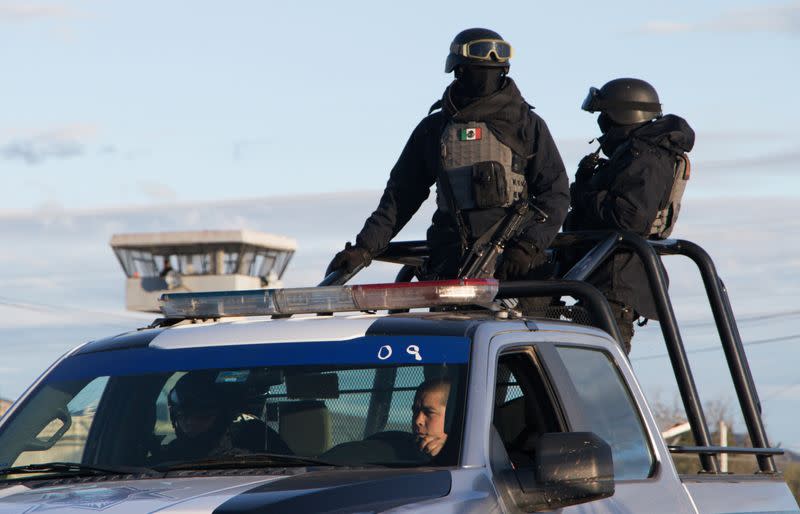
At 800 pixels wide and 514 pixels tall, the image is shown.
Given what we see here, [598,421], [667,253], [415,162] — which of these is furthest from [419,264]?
[598,421]

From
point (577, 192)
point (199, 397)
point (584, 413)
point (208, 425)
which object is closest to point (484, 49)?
point (577, 192)

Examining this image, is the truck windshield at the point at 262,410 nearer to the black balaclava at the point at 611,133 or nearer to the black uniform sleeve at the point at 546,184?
the black uniform sleeve at the point at 546,184

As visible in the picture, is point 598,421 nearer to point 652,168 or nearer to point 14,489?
point 14,489

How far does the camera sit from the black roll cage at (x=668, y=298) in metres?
6.32

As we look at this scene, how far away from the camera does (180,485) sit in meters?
4.16

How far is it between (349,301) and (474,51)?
8.33 feet

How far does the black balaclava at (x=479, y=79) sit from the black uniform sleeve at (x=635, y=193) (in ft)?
2.56

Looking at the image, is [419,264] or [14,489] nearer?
[14,489]

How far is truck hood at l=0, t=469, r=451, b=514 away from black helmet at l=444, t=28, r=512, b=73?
3.38 m

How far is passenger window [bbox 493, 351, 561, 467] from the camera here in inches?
200

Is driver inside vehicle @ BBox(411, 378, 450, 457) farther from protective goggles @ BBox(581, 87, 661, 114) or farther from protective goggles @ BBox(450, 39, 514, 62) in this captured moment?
protective goggles @ BBox(581, 87, 661, 114)

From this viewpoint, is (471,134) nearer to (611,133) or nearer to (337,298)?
(611,133)

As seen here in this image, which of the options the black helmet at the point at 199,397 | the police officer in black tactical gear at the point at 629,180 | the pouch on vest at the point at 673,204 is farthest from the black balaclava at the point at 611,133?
the black helmet at the point at 199,397

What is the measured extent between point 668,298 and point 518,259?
28.0 inches
